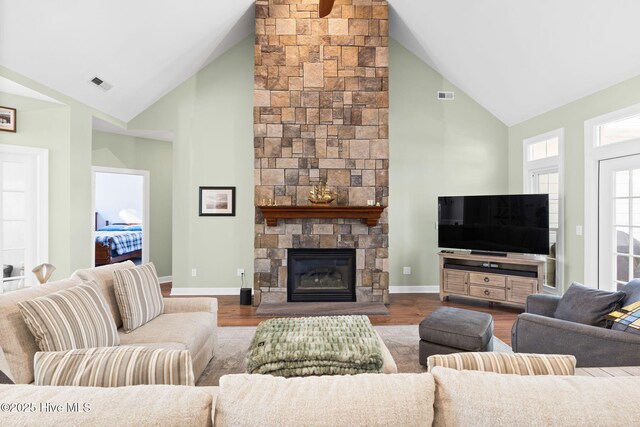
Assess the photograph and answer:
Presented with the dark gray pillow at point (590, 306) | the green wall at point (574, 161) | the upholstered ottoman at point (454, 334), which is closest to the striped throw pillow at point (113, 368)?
the upholstered ottoman at point (454, 334)

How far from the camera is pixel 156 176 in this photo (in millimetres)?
5926

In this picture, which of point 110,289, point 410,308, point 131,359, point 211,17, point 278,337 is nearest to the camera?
point 131,359

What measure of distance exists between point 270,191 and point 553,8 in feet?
11.9

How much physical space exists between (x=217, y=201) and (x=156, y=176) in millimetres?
1504

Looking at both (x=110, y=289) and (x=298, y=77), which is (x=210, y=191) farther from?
(x=110, y=289)

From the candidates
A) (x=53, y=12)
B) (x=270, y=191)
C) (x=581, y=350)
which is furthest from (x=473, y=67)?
(x=53, y=12)

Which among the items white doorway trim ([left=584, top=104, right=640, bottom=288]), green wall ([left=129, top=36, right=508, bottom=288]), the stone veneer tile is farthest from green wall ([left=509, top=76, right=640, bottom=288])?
the stone veneer tile

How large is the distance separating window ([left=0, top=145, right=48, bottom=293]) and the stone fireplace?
2.42 metres

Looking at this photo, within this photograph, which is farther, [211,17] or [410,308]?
[410,308]

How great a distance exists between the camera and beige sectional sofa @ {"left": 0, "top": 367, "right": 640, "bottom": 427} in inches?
31.5

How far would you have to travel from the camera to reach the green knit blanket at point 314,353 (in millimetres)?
1549

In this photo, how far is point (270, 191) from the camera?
15.5 ft

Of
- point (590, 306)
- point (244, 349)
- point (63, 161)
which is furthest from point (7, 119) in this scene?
point (590, 306)

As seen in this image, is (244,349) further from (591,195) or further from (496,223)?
(591,195)
